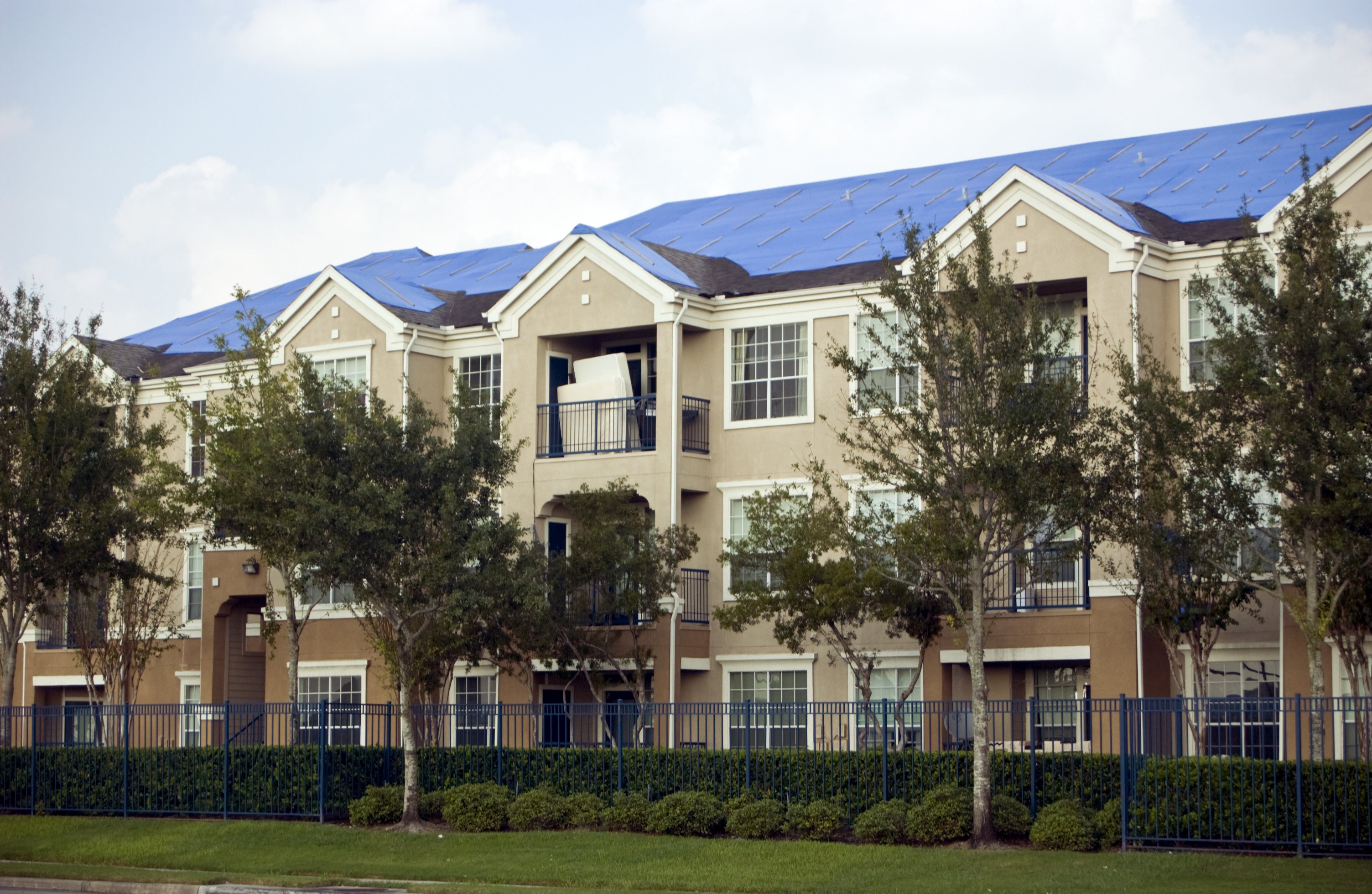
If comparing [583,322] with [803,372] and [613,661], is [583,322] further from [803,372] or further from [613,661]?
[613,661]

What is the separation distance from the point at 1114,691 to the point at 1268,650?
2.60m

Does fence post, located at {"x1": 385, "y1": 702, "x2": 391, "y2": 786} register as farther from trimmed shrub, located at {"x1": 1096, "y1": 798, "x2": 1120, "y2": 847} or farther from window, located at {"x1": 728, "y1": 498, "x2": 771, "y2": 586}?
trimmed shrub, located at {"x1": 1096, "y1": 798, "x2": 1120, "y2": 847}

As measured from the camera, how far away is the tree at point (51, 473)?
31312 mm

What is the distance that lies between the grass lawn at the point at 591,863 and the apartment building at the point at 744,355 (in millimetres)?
6907

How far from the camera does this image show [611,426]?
33969 millimetres

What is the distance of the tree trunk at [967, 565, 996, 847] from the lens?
22531 mm

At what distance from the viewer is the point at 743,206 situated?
3969 cm

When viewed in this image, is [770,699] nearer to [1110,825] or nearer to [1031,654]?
[1031,654]

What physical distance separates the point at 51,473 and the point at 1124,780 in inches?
792

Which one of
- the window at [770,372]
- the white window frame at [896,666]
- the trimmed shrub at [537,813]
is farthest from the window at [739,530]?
the trimmed shrub at [537,813]

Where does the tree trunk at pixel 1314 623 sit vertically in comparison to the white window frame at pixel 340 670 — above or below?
above

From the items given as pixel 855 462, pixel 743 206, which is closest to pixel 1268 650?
pixel 855 462

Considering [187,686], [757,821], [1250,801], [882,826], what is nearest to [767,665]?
[757,821]

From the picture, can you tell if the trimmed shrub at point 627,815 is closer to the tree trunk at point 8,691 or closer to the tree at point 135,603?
the tree at point 135,603
